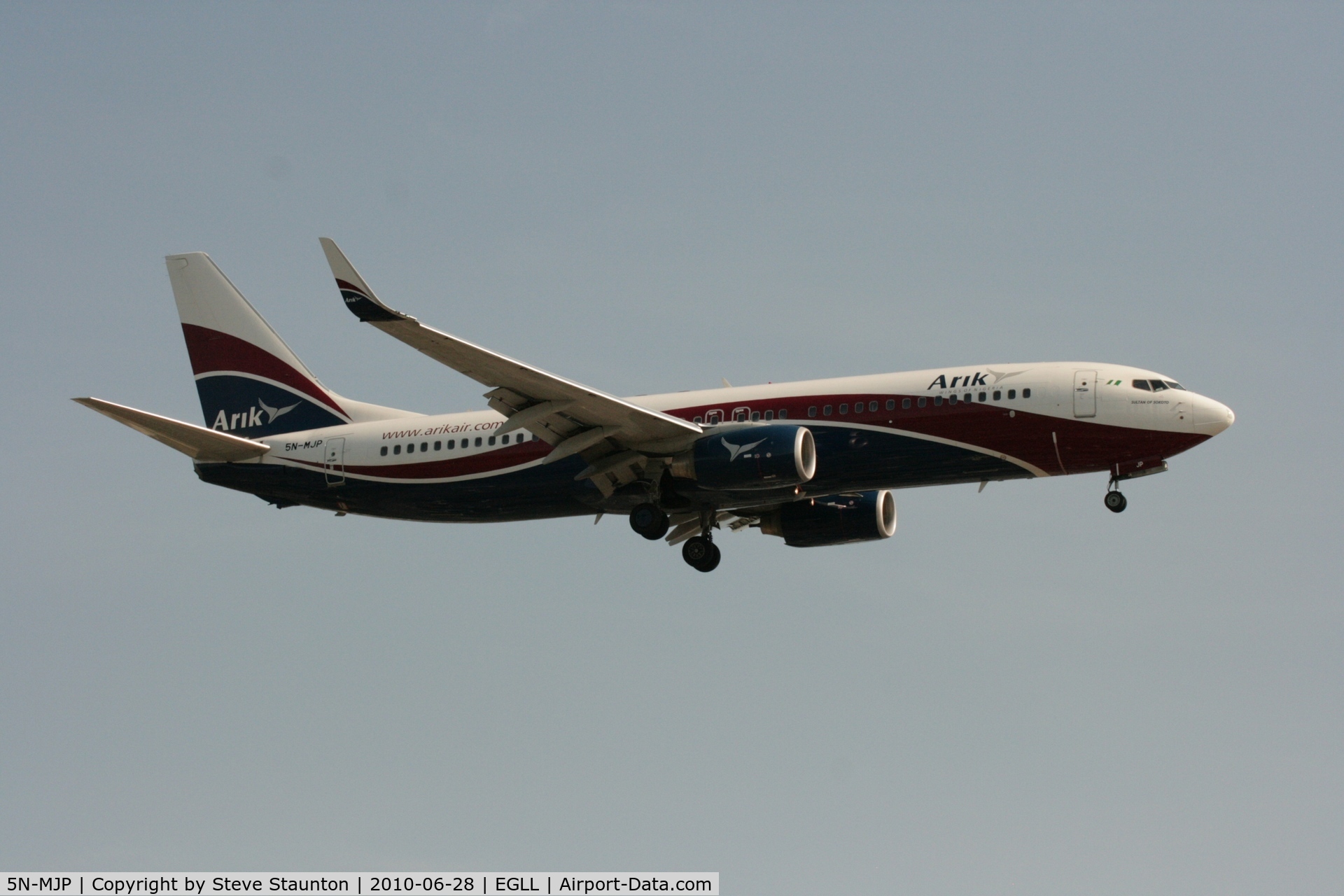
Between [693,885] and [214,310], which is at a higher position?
[214,310]

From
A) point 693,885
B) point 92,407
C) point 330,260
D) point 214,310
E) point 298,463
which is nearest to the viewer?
point 693,885

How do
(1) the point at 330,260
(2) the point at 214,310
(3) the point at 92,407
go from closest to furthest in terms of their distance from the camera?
(1) the point at 330,260
(3) the point at 92,407
(2) the point at 214,310

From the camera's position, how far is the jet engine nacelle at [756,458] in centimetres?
3738

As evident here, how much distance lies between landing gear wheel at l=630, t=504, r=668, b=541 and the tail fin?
8.07m

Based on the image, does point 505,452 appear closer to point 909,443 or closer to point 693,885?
point 909,443

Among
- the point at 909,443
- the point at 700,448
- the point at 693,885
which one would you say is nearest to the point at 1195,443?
the point at 909,443

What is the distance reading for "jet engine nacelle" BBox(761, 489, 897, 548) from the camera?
43906 millimetres

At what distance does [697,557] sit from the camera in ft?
145

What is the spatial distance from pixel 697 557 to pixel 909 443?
27.8 ft

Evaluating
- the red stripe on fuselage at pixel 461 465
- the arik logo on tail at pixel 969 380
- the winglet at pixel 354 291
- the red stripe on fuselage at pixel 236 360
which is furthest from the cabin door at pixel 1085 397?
the red stripe on fuselage at pixel 236 360

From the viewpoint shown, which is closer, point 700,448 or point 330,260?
point 330,260

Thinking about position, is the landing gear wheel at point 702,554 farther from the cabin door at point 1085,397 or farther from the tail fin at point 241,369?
the cabin door at point 1085,397

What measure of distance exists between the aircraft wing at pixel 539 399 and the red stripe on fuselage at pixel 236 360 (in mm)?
9838

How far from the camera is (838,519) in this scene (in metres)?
44.0
